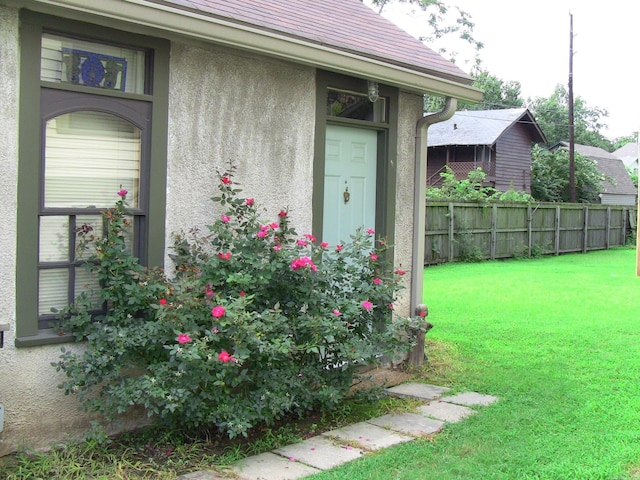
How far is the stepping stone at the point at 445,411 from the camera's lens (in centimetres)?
538

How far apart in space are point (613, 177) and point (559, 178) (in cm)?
1548

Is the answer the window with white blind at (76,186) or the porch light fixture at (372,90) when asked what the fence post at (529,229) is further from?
the window with white blind at (76,186)

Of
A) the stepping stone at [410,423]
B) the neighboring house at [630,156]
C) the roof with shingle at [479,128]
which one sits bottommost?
the stepping stone at [410,423]

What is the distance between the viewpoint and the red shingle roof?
509 cm

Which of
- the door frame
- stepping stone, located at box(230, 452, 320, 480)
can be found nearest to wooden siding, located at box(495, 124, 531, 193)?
the door frame

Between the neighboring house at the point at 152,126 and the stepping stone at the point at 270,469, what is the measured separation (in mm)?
1170

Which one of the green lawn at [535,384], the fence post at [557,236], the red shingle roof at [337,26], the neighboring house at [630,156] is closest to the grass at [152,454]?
the green lawn at [535,384]

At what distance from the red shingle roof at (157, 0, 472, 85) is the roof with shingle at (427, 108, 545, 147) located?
1077 inches

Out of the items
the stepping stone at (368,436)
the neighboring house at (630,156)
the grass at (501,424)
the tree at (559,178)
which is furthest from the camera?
the neighboring house at (630,156)

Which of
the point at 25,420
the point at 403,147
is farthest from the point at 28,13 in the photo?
the point at 403,147

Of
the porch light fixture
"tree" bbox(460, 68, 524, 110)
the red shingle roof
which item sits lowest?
the porch light fixture

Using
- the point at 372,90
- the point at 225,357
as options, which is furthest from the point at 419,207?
the point at 225,357

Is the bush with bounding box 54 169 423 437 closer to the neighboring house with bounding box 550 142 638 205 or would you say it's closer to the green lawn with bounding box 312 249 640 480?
the green lawn with bounding box 312 249 640 480

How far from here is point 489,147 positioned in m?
35.2
